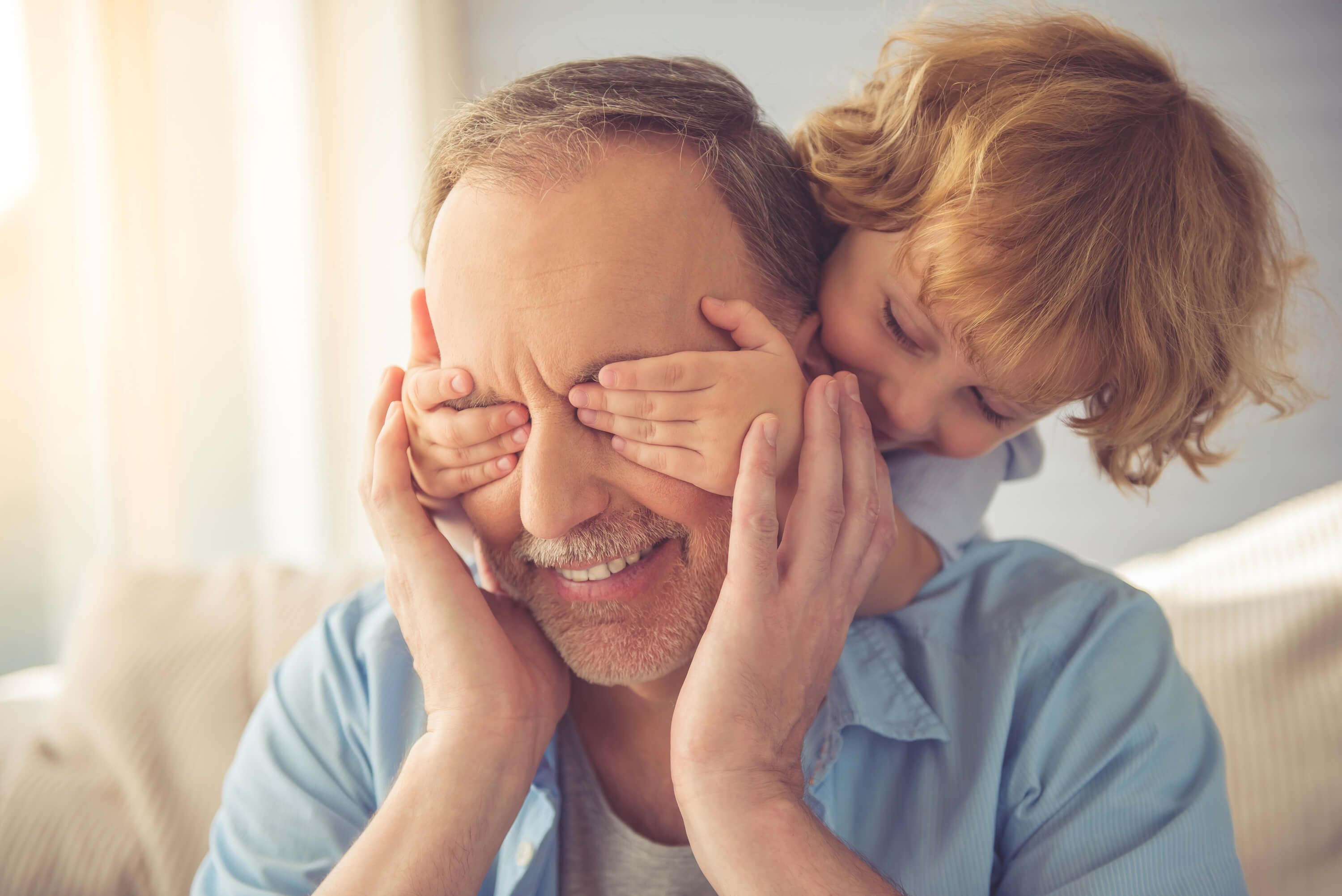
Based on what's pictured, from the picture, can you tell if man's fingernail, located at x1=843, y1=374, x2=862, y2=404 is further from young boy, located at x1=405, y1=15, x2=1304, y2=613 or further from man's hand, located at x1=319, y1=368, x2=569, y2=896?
man's hand, located at x1=319, y1=368, x2=569, y2=896

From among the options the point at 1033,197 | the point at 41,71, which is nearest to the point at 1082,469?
the point at 1033,197

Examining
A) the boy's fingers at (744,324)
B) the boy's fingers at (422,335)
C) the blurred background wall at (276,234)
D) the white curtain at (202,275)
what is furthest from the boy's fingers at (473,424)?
the white curtain at (202,275)

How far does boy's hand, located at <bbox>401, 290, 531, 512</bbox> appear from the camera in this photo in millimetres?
1180

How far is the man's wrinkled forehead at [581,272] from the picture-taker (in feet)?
3.74

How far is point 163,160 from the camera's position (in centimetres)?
274

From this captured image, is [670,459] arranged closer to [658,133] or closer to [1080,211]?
[658,133]

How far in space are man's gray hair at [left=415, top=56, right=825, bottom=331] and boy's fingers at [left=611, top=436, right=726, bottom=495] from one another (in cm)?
28

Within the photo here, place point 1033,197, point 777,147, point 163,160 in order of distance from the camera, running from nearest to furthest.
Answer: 1. point 1033,197
2. point 777,147
3. point 163,160

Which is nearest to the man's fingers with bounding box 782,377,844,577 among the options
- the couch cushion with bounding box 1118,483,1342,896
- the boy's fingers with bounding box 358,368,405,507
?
the boy's fingers with bounding box 358,368,405,507

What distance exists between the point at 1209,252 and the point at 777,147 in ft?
1.98

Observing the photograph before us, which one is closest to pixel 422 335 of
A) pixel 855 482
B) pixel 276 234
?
pixel 855 482

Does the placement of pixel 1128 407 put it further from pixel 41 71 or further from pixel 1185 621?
pixel 41 71

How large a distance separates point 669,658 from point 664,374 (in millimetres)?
406

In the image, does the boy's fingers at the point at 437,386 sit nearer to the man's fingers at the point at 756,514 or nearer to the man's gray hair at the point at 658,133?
the man's gray hair at the point at 658,133
